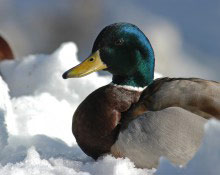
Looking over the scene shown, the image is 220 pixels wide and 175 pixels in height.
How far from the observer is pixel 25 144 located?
17.5 feet

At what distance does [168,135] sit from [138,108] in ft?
0.97

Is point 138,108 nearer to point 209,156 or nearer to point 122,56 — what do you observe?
point 122,56

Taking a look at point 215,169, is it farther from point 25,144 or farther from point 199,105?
point 25,144

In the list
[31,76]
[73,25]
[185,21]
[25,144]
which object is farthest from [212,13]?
[25,144]

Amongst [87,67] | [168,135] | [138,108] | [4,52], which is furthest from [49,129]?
[4,52]

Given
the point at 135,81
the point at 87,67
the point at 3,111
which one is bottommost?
the point at 3,111

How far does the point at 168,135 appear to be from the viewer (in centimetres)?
446

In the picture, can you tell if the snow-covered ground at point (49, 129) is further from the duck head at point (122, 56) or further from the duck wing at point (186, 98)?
the duck head at point (122, 56)

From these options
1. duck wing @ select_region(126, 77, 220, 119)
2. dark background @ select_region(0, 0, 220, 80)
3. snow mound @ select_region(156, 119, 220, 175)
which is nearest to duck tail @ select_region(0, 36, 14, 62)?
duck wing @ select_region(126, 77, 220, 119)

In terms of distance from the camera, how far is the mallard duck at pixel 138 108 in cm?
447

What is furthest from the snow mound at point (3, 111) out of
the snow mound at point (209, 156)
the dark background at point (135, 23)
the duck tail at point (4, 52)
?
the dark background at point (135, 23)

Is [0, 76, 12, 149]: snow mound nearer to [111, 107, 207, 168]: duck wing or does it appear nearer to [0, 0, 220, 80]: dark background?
[111, 107, 207, 168]: duck wing

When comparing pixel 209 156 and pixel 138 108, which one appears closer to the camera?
pixel 209 156

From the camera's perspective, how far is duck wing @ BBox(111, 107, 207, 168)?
14.6ft
